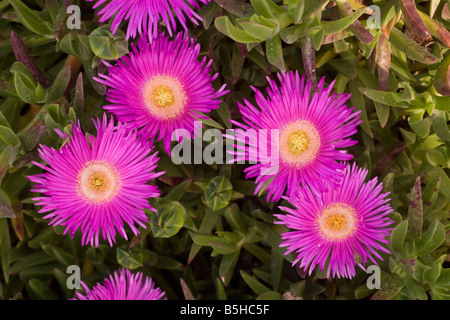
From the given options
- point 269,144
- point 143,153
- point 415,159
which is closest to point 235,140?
point 269,144

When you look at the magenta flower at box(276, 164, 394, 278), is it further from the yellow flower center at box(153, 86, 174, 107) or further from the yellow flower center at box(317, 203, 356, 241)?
the yellow flower center at box(153, 86, 174, 107)

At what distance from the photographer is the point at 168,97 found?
108 centimetres

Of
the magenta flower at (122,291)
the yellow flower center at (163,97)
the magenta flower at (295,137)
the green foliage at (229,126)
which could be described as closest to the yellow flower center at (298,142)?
the magenta flower at (295,137)

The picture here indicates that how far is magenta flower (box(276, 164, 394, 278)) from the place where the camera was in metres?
1.08

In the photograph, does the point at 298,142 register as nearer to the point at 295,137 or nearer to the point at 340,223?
the point at 295,137

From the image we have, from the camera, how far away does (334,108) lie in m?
1.07

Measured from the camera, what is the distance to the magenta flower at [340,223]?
108cm

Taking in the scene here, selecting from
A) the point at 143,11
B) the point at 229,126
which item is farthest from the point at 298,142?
the point at 143,11

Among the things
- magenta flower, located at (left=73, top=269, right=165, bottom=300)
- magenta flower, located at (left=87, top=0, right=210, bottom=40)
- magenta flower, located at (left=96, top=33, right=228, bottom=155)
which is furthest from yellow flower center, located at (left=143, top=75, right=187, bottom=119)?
magenta flower, located at (left=73, top=269, right=165, bottom=300)

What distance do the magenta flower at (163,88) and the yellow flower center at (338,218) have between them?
30 cm

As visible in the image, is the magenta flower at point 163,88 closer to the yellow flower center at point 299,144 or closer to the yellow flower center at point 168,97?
the yellow flower center at point 168,97

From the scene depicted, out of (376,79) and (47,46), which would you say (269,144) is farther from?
(47,46)

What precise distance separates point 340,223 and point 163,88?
426 mm
